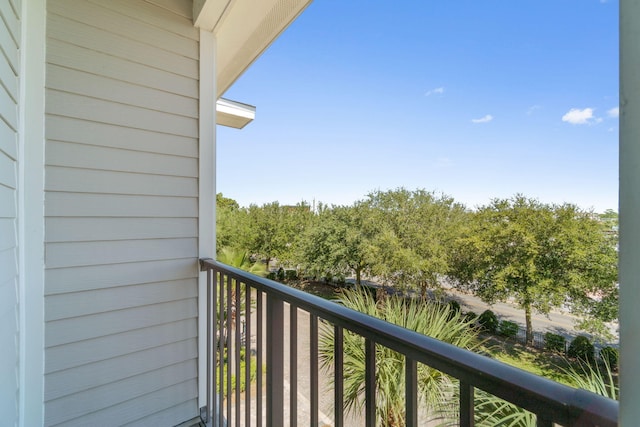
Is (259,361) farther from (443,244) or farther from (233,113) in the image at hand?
(443,244)

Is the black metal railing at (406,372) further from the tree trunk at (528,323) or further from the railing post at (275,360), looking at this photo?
the tree trunk at (528,323)

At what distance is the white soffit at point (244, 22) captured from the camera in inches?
69.7

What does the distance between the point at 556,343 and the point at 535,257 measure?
304cm

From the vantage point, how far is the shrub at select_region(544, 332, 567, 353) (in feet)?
32.7

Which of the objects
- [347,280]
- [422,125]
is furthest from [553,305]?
[422,125]

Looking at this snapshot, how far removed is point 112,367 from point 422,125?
54.5 feet

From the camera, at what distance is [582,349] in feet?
29.9

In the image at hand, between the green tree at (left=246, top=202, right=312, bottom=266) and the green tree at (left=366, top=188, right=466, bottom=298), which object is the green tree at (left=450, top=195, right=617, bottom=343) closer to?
the green tree at (left=366, top=188, right=466, bottom=298)

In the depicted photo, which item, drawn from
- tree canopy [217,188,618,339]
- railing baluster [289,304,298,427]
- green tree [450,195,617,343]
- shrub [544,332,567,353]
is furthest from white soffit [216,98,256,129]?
shrub [544,332,567,353]

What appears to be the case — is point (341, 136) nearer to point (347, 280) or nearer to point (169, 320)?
point (347, 280)

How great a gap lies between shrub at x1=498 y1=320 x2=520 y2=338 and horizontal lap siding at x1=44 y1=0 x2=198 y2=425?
1261 cm

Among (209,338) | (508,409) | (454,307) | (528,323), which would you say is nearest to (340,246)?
(454,307)

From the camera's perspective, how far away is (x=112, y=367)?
1597 millimetres

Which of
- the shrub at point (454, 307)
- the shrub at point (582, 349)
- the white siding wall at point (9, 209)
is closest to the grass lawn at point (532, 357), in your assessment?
the shrub at point (582, 349)
